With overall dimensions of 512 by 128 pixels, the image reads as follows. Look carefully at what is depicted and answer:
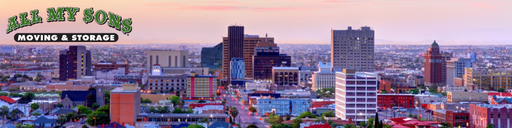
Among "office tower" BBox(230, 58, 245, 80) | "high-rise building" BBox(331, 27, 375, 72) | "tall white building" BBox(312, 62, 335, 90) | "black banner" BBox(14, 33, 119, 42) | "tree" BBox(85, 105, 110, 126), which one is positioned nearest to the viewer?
"black banner" BBox(14, 33, 119, 42)

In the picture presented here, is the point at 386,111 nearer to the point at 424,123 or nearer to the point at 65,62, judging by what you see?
the point at 424,123

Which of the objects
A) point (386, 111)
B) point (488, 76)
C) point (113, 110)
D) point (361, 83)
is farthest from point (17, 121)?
point (488, 76)

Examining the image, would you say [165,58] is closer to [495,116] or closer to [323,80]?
[323,80]

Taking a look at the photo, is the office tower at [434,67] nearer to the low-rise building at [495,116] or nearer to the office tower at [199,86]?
the office tower at [199,86]

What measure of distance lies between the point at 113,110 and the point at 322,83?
169 ft

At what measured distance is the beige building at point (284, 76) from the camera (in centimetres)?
10206

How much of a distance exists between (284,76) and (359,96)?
5361cm

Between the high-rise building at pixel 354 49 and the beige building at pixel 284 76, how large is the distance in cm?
639

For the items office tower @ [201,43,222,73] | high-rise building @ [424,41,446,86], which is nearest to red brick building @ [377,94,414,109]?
high-rise building @ [424,41,446,86]

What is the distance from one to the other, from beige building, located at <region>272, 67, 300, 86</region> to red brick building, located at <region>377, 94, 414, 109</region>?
3722 cm

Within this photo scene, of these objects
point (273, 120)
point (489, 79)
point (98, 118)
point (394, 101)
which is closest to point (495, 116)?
point (273, 120)

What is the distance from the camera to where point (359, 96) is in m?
48.8

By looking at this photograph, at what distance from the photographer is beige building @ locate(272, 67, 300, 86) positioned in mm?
102062

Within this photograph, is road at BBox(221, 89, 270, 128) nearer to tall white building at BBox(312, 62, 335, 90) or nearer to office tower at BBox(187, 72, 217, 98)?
office tower at BBox(187, 72, 217, 98)
